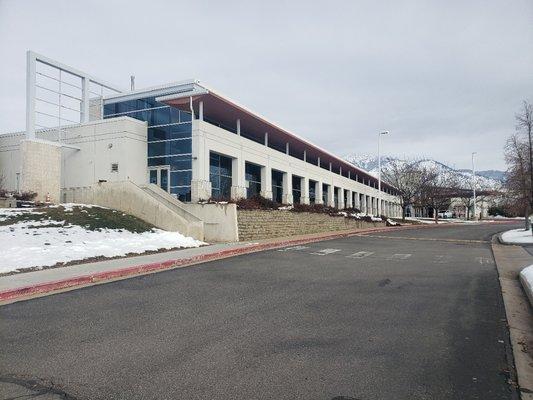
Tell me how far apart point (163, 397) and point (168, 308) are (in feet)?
11.0

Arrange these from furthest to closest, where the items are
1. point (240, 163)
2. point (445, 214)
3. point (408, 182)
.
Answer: point (445, 214) → point (408, 182) → point (240, 163)

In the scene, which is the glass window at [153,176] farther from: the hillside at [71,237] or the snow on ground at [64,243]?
the snow on ground at [64,243]

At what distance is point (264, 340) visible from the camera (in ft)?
16.6

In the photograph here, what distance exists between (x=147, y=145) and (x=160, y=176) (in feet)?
9.01

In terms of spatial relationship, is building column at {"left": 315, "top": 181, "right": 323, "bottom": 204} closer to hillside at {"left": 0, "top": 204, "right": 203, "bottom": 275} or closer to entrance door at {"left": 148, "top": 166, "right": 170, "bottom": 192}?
entrance door at {"left": 148, "top": 166, "right": 170, "bottom": 192}

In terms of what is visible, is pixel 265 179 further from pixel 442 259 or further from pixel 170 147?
pixel 442 259

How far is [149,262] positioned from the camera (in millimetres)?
12125

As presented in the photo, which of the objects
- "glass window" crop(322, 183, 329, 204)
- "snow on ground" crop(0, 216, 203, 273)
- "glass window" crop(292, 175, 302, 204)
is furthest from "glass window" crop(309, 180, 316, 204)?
"snow on ground" crop(0, 216, 203, 273)

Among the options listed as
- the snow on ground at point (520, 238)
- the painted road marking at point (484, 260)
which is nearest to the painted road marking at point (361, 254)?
the painted road marking at point (484, 260)

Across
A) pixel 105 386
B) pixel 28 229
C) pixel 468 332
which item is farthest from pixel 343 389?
pixel 28 229

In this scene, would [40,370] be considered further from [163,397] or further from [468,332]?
[468,332]

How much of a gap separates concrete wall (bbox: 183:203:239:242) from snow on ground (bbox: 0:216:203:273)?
9.91ft

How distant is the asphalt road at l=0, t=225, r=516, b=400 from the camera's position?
3.75 meters

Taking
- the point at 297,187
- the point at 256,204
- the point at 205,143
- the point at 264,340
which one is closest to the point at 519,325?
the point at 264,340
